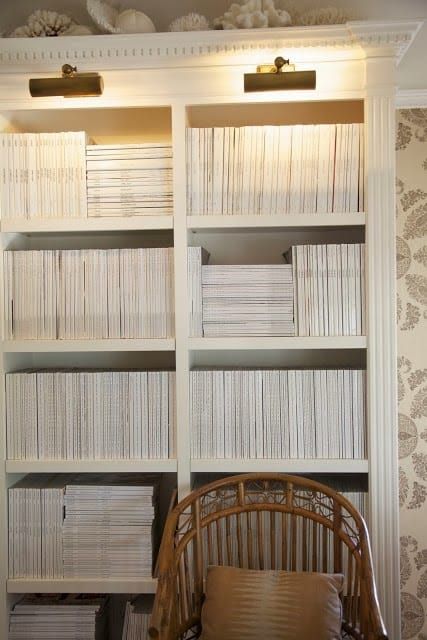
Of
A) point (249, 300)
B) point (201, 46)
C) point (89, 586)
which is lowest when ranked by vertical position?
point (89, 586)

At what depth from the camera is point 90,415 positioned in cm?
212

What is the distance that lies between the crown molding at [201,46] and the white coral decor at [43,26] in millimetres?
141

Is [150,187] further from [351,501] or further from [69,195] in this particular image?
[351,501]

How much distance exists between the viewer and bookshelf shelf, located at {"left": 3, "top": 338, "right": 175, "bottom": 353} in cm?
207

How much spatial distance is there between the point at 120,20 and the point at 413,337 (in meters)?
1.66

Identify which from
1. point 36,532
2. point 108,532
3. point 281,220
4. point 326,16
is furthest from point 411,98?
point 36,532

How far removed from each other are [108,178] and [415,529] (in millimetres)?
1873

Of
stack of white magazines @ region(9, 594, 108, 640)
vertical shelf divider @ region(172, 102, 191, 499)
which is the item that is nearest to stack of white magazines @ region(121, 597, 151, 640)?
stack of white magazines @ region(9, 594, 108, 640)

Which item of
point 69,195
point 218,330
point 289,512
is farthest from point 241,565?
point 69,195

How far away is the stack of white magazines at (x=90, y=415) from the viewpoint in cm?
211

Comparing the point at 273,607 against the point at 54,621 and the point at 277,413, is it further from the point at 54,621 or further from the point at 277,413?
the point at 54,621

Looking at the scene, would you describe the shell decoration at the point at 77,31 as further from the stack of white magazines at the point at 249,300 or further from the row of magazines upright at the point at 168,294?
the stack of white magazines at the point at 249,300

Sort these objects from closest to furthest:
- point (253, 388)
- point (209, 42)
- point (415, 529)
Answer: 1. point (209, 42)
2. point (253, 388)
3. point (415, 529)

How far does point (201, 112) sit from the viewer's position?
2180 mm
